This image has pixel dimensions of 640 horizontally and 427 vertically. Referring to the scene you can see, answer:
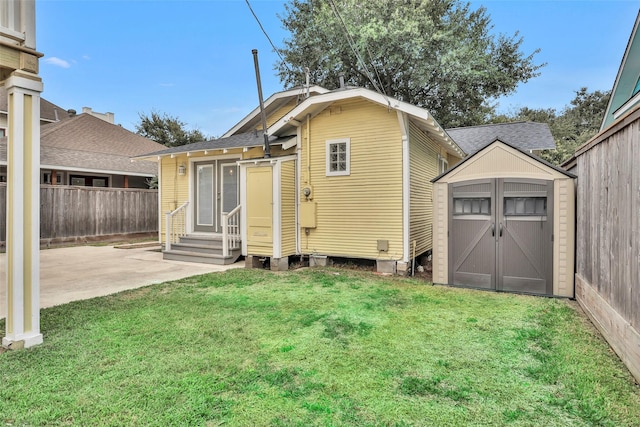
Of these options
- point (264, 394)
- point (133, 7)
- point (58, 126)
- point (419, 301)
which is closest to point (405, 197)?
point (419, 301)

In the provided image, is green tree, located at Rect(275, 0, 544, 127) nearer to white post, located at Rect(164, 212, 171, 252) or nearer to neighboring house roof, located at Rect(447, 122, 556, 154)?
neighboring house roof, located at Rect(447, 122, 556, 154)

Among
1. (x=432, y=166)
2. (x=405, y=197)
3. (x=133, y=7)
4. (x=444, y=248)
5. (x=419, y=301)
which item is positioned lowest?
(x=419, y=301)

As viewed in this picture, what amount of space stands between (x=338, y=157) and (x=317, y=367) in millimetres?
5335

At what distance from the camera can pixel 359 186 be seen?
285 inches

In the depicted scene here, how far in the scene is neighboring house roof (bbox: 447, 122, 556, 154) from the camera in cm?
1161

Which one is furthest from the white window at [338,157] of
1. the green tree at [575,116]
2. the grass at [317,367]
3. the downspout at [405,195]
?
the green tree at [575,116]

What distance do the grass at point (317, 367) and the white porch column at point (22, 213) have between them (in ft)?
0.84

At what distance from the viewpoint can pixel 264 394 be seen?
7.56ft

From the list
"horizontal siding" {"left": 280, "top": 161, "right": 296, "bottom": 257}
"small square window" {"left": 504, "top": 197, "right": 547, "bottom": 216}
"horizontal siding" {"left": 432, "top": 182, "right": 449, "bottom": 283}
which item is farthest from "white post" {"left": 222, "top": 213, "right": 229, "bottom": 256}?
"small square window" {"left": 504, "top": 197, "right": 547, "bottom": 216}

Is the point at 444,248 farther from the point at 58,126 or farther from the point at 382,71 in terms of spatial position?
the point at 58,126

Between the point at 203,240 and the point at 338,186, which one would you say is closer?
the point at 338,186

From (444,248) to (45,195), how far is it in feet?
39.4

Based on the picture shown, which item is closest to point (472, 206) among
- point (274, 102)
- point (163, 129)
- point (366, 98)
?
point (366, 98)

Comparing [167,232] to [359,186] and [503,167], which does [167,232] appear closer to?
[359,186]
